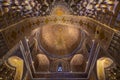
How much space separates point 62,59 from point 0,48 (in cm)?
949

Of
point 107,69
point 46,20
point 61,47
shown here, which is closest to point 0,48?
point 46,20

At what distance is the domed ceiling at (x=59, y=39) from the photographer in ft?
53.7

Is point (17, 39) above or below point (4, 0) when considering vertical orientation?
below

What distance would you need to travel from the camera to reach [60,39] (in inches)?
700

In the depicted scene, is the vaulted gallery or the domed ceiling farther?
the domed ceiling

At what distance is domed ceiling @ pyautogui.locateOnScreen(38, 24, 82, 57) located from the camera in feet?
53.7

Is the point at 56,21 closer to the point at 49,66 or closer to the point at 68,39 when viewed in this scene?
the point at 49,66

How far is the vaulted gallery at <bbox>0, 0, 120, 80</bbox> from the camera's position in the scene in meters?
7.07

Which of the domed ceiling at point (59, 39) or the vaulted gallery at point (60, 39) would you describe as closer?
the vaulted gallery at point (60, 39)

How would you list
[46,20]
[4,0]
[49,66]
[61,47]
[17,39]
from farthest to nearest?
[61,47] < [49,66] < [46,20] < [17,39] < [4,0]

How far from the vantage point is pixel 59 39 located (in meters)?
17.8

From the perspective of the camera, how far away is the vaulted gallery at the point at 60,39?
7.07 m

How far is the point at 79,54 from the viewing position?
50.2 feet

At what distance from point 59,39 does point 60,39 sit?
0.10 m
